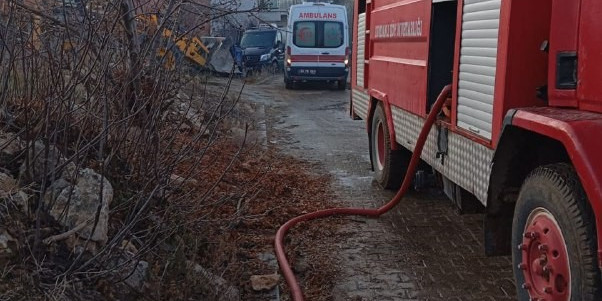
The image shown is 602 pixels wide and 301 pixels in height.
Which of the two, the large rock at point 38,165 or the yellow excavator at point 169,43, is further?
the yellow excavator at point 169,43

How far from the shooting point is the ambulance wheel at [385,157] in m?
7.51

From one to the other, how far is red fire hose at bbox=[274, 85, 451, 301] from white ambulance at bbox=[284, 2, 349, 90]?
15.7 m

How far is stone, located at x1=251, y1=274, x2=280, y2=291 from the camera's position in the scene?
4.66 m

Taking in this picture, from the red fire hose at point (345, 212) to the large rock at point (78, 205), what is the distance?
4.41 ft

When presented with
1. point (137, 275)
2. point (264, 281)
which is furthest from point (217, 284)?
point (137, 275)

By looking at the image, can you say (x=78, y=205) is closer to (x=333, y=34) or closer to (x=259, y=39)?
(x=333, y=34)

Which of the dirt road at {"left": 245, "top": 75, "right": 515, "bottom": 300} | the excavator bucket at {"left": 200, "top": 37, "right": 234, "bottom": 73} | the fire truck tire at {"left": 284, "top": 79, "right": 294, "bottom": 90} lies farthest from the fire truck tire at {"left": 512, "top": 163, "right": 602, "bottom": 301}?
the excavator bucket at {"left": 200, "top": 37, "right": 234, "bottom": 73}

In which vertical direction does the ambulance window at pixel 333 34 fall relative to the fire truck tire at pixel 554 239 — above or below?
above

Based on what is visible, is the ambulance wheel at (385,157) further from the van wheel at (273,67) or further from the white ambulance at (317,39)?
the van wheel at (273,67)

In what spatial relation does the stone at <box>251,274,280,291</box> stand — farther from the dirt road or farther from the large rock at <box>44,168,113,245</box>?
the large rock at <box>44,168,113,245</box>

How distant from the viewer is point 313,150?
10820 mm

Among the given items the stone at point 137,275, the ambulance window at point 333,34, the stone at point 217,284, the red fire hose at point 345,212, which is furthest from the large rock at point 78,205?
the ambulance window at point 333,34

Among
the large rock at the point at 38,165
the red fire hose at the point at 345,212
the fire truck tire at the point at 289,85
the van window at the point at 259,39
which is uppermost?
the van window at the point at 259,39

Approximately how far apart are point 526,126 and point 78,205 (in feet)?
8.02
